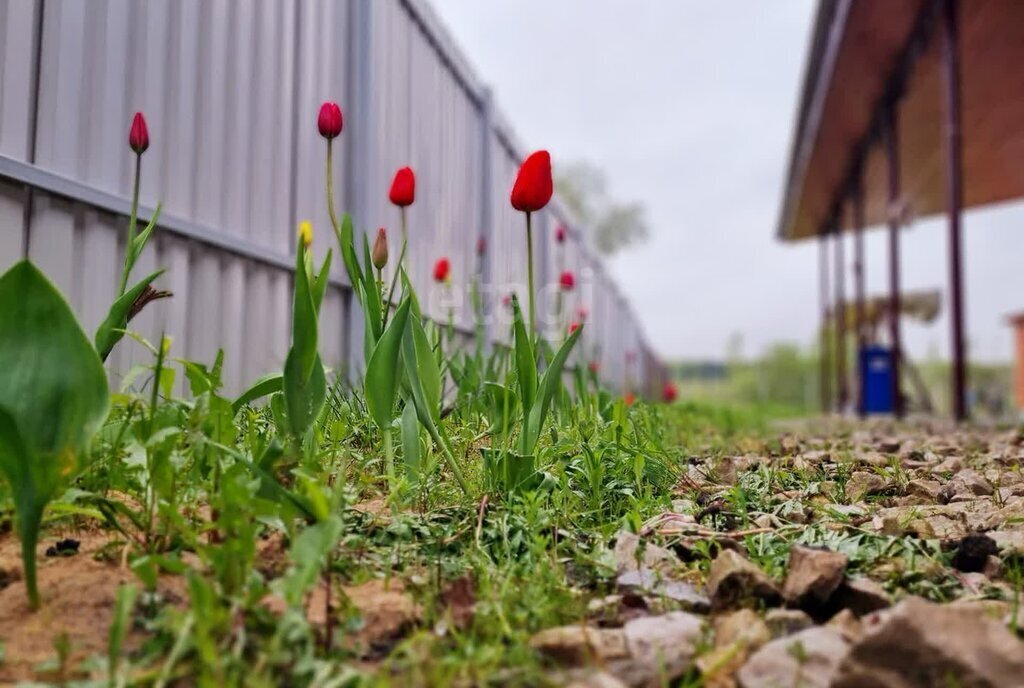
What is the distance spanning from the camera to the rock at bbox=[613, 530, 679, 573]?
1093 mm

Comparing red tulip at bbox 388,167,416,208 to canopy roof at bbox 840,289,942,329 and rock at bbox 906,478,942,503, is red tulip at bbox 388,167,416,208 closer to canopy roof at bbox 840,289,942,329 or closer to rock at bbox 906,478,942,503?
rock at bbox 906,478,942,503

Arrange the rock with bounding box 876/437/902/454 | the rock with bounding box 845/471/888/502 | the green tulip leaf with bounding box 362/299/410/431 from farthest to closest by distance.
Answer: the rock with bounding box 876/437/902/454, the rock with bounding box 845/471/888/502, the green tulip leaf with bounding box 362/299/410/431

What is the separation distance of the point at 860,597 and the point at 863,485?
2.02 ft

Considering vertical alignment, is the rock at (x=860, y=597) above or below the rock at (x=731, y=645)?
above

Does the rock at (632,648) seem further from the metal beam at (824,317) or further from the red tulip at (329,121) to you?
the metal beam at (824,317)

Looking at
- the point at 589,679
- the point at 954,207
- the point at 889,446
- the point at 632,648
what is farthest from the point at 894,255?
the point at 589,679

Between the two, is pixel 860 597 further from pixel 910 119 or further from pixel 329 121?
pixel 910 119

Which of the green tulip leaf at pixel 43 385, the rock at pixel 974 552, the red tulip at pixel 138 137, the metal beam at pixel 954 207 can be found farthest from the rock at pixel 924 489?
the metal beam at pixel 954 207

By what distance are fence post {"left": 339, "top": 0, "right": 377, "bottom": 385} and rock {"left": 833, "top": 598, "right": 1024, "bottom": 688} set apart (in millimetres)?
2820

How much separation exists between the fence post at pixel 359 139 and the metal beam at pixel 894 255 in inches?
190

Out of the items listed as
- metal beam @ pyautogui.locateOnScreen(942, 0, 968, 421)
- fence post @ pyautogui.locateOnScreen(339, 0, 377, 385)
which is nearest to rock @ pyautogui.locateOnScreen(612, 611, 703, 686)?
fence post @ pyautogui.locateOnScreen(339, 0, 377, 385)

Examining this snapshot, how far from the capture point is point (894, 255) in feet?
23.1

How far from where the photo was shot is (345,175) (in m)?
3.51

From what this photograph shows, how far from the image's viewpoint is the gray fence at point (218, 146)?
2.01 m
